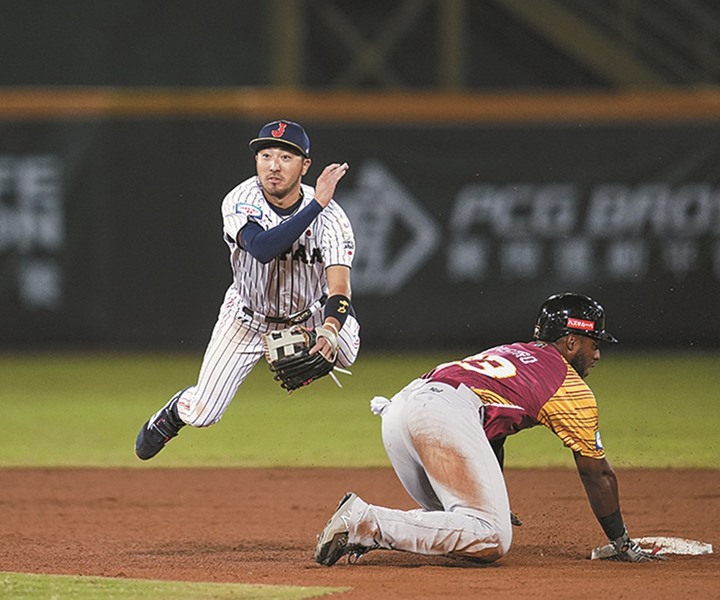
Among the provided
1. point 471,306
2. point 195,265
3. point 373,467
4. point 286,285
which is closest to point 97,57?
point 195,265

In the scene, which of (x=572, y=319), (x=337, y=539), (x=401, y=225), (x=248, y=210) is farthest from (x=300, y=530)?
(x=401, y=225)

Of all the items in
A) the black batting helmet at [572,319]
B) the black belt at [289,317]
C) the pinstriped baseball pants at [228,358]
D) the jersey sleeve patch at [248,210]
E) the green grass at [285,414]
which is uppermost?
the jersey sleeve patch at [248,210]

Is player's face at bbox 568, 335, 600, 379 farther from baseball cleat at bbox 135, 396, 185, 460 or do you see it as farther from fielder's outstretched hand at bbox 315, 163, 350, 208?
baseball cleat at bbox 135, 396, 185, 460

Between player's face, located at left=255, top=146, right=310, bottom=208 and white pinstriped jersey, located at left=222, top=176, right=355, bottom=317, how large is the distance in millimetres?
70

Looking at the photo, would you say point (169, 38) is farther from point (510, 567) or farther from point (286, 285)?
point (510, 567)

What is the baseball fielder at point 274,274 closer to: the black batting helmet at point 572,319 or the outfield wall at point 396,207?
the black batting helmet at point 572,319

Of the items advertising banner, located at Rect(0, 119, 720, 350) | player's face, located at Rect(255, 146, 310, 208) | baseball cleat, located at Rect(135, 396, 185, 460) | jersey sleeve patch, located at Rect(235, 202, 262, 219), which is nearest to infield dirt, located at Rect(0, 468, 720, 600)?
baseball cleat, located at Rect(135, 396, 185, 460)

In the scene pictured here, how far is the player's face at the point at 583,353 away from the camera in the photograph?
583cm

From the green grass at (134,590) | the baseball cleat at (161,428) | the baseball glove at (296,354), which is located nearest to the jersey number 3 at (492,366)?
the baseball glove at (296,354)

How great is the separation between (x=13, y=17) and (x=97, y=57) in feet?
4.06

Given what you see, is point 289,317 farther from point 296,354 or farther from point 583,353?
point 583,353

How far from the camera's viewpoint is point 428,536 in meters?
5.50

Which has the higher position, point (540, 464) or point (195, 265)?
point (195, 265)

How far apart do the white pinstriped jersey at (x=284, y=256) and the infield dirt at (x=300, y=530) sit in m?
1.18
